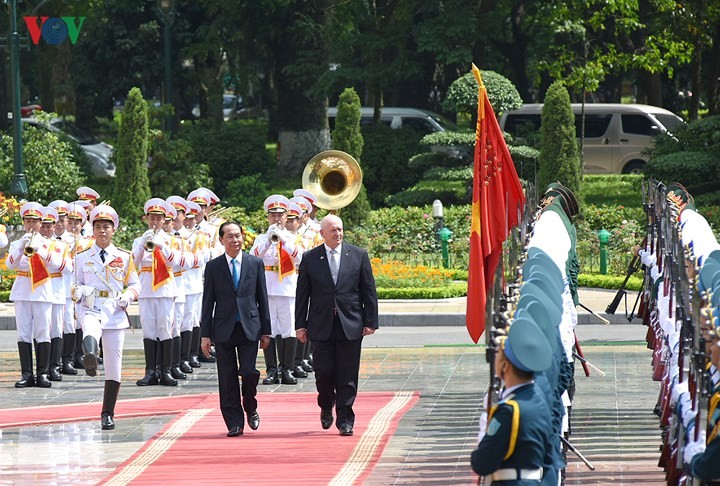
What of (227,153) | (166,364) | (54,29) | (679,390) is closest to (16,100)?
(54,29)

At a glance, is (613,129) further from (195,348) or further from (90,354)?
(90,354)

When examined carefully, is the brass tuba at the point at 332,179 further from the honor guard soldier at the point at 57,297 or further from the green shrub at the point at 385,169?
the green shrub at the point at 385,169

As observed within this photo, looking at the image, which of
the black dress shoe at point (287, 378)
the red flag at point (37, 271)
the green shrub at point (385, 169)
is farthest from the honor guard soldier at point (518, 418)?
the green shrub at point (385, 169)

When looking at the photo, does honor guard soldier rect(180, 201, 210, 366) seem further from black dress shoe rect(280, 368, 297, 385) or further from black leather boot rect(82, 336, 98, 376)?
black leather boot rect(82, 336, 98, 376)

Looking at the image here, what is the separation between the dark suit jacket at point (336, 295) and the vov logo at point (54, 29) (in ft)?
58.1

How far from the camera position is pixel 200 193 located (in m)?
17.8

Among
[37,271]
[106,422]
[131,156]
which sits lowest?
[106,422]

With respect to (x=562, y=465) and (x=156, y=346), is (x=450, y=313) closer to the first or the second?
(x=156, y=346)

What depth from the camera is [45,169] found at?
32.6 meters

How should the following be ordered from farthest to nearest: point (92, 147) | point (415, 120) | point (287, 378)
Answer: point (92, 147) < point (415, 120) < point (287, 378)

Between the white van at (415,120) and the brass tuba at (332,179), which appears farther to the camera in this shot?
the white van at (415,120)

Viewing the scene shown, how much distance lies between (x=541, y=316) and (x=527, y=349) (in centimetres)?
54

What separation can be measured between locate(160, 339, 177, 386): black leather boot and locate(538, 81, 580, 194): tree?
1590cm

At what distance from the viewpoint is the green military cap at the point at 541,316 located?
7.25 m
